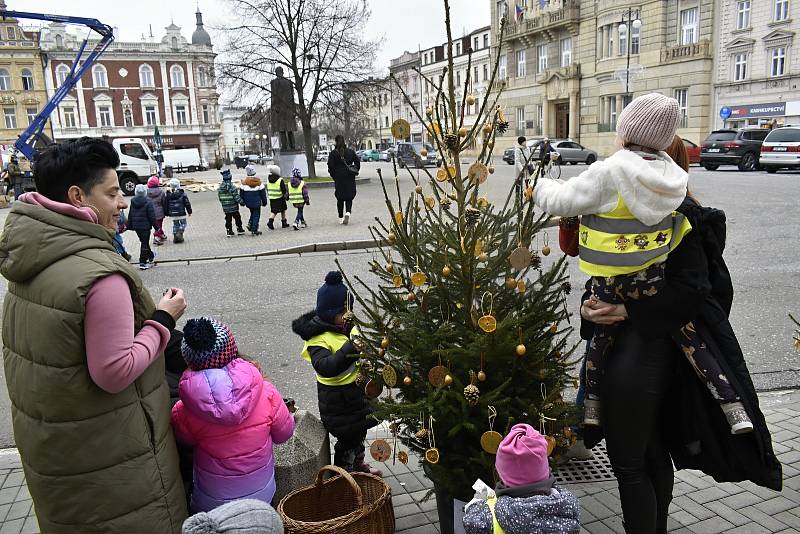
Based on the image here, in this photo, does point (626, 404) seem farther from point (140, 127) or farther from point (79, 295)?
point (140, 127)

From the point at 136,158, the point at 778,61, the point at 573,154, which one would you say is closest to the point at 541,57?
the point at 573,154

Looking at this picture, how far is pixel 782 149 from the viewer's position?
23.1 m

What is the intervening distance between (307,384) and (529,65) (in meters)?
50.6

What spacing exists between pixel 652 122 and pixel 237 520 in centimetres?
201

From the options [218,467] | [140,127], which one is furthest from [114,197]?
[140,127]

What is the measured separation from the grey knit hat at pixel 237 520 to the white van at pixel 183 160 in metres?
51.9

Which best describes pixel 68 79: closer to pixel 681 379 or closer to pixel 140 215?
pixel 140 215

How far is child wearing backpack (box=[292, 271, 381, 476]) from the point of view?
130 inches

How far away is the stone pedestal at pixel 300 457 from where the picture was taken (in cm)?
315

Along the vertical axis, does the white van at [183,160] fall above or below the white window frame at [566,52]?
below

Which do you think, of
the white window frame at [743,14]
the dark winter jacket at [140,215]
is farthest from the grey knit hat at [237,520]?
the white window frame at [743,14]

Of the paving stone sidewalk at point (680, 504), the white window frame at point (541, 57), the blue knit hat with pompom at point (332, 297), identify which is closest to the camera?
the paving stone sidewalk at point (680, 504)

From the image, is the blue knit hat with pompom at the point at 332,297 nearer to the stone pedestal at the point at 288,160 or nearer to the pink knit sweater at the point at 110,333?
the pink knit sweater at the point at 110,333

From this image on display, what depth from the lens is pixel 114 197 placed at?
A: 2.39 metres
